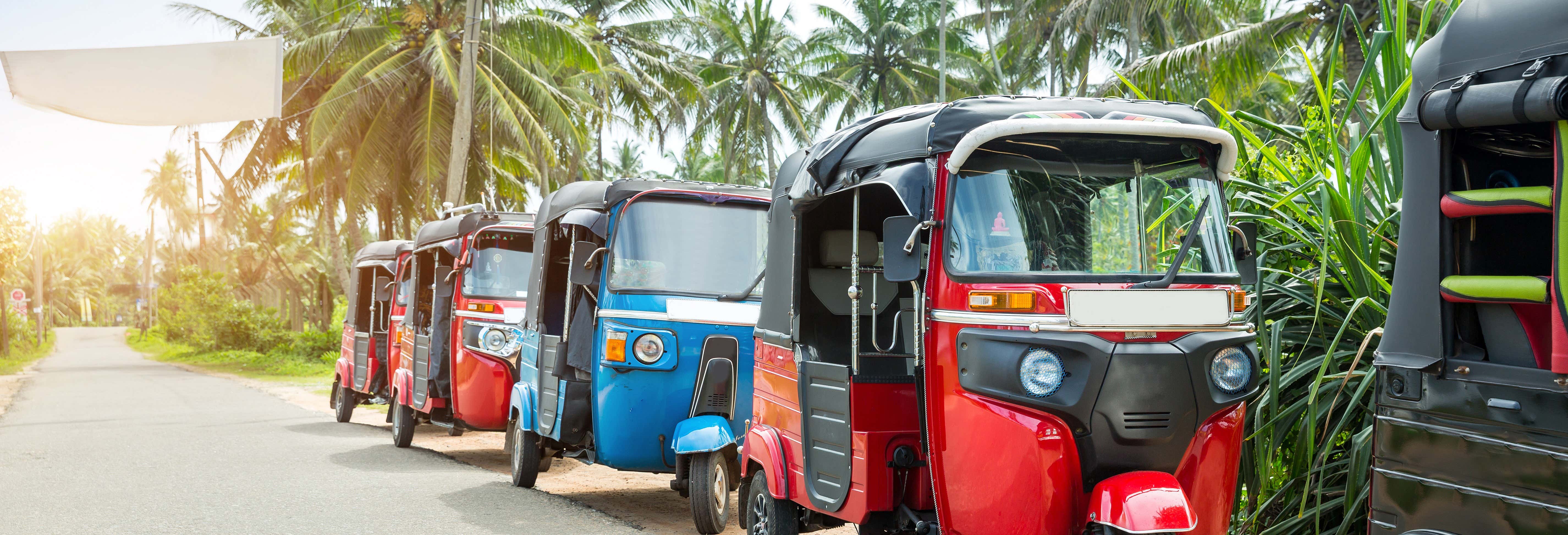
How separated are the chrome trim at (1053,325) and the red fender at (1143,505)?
55 cm

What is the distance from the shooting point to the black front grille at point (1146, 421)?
4.18 metres

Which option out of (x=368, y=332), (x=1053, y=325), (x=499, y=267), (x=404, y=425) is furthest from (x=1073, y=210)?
(x=368, y=332)

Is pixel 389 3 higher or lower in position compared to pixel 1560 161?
higher

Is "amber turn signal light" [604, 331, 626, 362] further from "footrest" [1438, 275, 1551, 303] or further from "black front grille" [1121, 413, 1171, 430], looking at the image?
"footrest" [1438, 275, 1551, 303]

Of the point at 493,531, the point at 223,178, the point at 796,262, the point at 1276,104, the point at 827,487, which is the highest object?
the point at 1276,104

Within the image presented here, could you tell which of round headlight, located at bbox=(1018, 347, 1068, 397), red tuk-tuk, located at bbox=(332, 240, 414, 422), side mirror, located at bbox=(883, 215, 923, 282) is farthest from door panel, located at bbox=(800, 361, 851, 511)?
red tuk-tuk, located at bbox=(332, 240, 414, 422)

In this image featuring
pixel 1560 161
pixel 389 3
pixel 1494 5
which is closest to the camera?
pixel 1560 161

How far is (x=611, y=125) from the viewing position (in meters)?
32.2

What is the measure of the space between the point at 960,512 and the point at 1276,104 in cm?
3733

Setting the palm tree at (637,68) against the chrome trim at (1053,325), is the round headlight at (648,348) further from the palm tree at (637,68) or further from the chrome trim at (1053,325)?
the palm tree at (637,68)

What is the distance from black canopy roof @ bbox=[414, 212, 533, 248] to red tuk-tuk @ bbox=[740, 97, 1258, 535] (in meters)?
6.43

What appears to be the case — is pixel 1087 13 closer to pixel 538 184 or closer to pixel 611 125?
pixel 611 125

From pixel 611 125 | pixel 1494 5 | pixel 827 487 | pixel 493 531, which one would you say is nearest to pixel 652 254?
pixel 493 531

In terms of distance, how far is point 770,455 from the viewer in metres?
5.93
